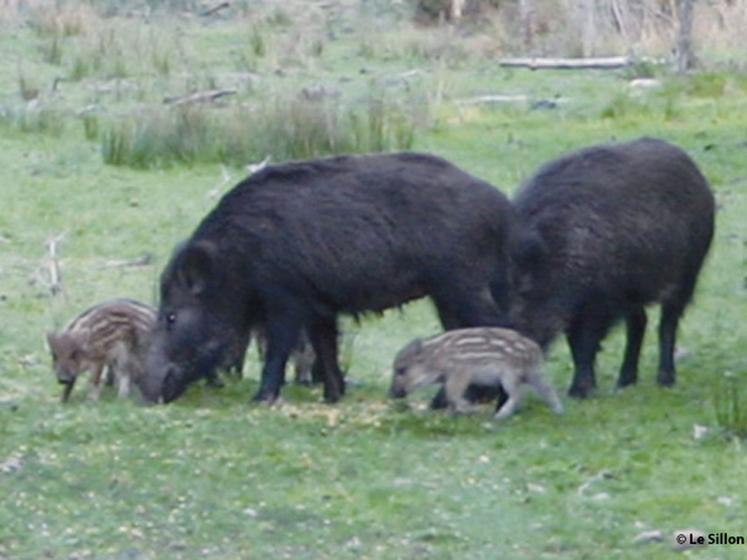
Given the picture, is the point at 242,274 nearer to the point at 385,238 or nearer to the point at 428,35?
the point at 385,238

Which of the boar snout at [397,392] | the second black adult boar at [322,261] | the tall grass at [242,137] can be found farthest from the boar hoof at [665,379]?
the tall grass at [242,137]

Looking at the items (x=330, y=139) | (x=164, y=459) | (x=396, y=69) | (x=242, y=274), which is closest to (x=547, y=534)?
(x=164, y=459)

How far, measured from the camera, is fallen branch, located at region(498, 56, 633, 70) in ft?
78.8

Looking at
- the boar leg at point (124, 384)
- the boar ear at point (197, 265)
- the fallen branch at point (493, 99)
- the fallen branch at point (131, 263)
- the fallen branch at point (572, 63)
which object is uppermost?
the boar ear at point (197, 265)

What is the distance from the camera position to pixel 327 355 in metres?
10.3

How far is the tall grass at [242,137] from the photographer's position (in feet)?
54.7

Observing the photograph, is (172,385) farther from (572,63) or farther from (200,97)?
Answer: (572,63)

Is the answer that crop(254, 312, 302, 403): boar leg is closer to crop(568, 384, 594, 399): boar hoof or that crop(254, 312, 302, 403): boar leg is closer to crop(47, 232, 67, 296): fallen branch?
crop(568, 384, 594, 399): boar hoof

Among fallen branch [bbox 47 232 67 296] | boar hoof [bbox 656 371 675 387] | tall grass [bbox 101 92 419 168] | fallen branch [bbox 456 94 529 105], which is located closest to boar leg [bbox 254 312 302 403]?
boar hoof [bbox 656 371 675 387]

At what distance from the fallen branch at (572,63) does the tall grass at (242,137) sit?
7.06 meters

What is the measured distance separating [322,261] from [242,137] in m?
6.91

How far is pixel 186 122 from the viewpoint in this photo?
17.0 m

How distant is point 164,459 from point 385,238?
6.51ft

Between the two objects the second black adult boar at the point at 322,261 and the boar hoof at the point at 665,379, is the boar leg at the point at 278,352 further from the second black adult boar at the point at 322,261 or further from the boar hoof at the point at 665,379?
the boar hoof at the point at 665,379
